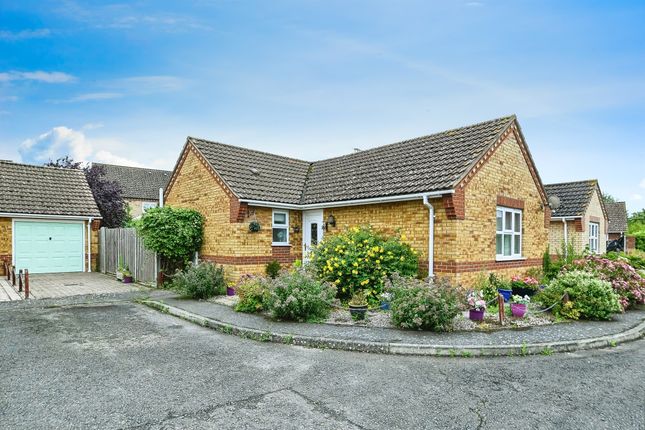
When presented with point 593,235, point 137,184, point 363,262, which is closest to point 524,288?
point 363,262

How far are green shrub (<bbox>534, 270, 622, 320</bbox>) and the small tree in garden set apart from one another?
36.7 ft

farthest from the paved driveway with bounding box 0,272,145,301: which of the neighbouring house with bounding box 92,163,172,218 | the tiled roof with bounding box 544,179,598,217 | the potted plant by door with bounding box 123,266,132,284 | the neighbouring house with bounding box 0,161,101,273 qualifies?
the tiled roof with bounding box 544,179,598,217

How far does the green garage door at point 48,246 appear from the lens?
18094 mm

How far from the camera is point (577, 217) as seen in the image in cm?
1964

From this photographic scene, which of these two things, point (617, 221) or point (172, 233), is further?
point (617, 221)

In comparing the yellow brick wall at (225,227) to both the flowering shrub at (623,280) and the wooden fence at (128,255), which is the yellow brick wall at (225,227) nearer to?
the wooden fence at (128,255)

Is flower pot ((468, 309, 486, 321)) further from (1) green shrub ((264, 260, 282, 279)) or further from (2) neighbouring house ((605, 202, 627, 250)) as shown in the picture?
(2) neighbouring house ((605, 202, 627, 250))

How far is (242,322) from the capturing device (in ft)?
27.6

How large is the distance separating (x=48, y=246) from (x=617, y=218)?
50.5 meters

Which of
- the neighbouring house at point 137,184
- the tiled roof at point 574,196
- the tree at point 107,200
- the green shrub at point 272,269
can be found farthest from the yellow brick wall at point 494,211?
the neighbouring house at point 137,184

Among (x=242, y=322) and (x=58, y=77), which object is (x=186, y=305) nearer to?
(x=242, y=322)

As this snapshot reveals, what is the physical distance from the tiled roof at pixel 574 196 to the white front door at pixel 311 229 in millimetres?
13830

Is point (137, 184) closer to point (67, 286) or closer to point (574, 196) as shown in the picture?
point (67, 286)

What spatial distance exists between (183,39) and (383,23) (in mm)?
6458
